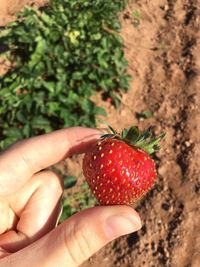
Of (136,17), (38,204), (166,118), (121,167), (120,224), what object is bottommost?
(166,118)

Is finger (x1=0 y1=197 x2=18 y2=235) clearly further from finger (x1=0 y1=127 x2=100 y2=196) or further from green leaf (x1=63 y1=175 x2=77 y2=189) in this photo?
green leaf (x1=63 y1=175 x2=77 y2=189)

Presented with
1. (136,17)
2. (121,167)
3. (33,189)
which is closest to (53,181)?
(33,189)

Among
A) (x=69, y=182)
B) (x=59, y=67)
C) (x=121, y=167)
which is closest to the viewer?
(x=121, y=167)

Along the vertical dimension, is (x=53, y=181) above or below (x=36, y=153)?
below

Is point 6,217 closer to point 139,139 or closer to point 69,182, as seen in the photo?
point 139,139

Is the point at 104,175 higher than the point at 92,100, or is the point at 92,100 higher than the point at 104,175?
the point at 104,175

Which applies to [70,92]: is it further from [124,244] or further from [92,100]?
[124,244]

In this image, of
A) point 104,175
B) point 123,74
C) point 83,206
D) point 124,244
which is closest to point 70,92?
point 123,74
